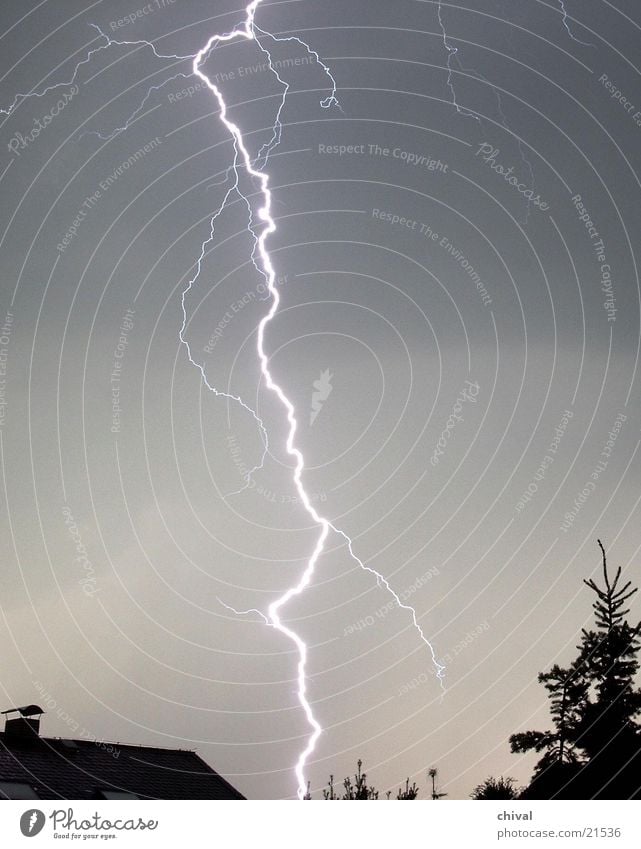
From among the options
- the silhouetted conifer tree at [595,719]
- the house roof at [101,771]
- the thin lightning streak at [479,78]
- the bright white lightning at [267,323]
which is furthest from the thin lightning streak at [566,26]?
the house roof at [101,771]

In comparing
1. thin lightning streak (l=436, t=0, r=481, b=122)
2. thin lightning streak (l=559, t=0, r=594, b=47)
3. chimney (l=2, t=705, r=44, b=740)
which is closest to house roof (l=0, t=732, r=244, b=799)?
chimney (l=2, t=705, r=44, b=740)

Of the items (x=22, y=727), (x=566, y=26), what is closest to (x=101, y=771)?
(x=22, y=727)

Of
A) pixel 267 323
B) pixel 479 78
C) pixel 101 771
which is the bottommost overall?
pixel 101 771

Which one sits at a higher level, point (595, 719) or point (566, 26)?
point (566, 26)

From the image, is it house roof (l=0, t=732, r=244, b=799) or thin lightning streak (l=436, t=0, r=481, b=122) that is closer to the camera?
thin lightning streak (l=436, t=0, r=481, b=122)

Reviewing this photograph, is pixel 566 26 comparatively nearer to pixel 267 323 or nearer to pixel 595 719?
pixel 267 323

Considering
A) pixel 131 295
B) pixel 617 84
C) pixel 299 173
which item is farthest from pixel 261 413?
pixel 617 84

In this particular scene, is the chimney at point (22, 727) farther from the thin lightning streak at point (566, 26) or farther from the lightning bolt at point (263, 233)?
the thin lightning streak at point (566, 26)

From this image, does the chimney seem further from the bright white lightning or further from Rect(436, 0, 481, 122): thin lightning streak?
Rect(436, 0, 481, 122): thin lightning streak

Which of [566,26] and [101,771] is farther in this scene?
[101,771]
